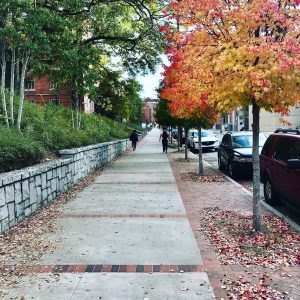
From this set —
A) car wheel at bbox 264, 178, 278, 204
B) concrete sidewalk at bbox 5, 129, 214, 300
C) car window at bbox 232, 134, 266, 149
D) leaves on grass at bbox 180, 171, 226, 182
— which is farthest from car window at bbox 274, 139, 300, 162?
car window at bbox 232, 134, 266, 149

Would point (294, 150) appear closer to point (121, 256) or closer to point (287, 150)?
point (287, 150)

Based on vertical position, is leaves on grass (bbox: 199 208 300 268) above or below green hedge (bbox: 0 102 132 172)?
below

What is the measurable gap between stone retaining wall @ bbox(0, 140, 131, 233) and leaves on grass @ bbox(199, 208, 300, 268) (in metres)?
3.37

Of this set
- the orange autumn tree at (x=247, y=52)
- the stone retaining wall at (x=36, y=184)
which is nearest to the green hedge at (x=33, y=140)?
the stone retaining wall at (x=36, y=184)

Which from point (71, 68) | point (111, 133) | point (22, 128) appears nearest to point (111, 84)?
point (111, 133)

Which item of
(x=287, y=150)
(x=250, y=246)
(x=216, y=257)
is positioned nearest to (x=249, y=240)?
(x=250, y=246)

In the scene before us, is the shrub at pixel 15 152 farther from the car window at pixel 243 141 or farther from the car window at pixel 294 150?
the car window at pixel 243 141

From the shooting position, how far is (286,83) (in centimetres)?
632

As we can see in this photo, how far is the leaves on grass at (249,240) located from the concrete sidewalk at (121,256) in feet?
1.41

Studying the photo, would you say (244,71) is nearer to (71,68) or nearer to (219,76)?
(219,76)

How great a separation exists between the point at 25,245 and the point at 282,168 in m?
5.30

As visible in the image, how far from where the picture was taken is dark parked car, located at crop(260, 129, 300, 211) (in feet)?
25.6

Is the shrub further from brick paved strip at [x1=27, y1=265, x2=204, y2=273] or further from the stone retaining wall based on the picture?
brick paved strip at [x1=27, y1=265, x2=204, y2=273]

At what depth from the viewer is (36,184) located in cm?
899
